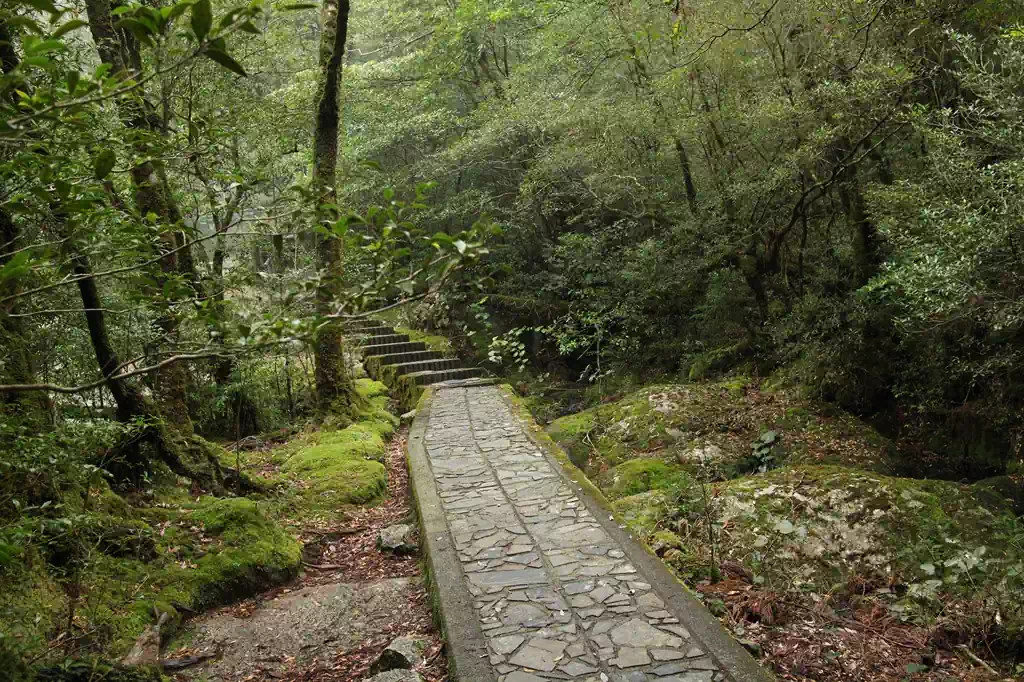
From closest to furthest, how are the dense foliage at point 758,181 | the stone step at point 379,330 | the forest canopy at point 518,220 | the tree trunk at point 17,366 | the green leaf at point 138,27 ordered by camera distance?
the green leaf at point 138,27 < the forest canopy at point 518,220 < the tree trunk at point 17,366 < the dense foliage at point 758,181 < the stone step at point 379,330

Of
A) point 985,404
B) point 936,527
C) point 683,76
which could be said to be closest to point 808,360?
point 985,404

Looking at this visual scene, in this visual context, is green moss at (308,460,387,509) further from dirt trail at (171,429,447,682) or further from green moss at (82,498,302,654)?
green moss at (82,498,302,654)

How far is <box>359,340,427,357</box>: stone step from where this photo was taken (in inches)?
574

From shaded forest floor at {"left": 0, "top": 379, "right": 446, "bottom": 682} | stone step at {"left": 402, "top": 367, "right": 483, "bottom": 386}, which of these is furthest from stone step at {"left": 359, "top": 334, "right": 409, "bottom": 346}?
shaded forest floor at {"left": 0, "top": 379, "right": 446, "bottom": 682}

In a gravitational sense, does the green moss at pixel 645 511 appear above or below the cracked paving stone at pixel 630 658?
below

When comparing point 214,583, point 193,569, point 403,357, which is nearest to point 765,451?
point 214,583

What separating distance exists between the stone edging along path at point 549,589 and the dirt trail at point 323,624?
35cm

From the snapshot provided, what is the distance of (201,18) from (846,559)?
5.58 m

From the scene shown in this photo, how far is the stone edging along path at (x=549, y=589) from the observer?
3.36 metres

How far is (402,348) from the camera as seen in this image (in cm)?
1462

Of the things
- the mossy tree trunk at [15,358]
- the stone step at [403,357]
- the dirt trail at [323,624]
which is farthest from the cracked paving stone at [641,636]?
the stone step at [403,357]

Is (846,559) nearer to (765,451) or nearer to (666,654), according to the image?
(666,654)

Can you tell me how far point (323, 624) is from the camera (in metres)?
4.55

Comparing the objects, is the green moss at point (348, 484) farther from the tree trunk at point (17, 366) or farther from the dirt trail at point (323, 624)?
the tree trunk at point (17, 366)
